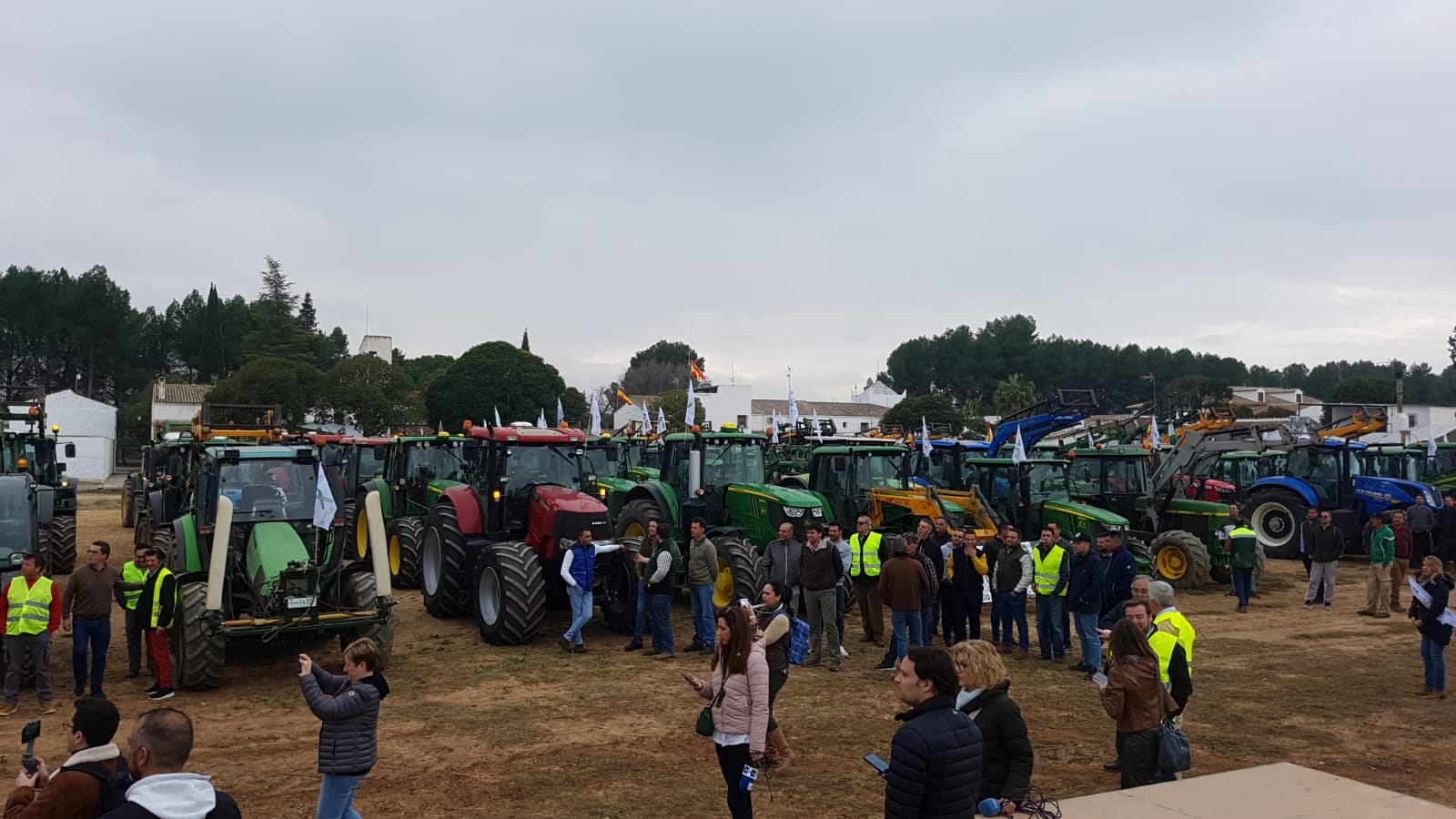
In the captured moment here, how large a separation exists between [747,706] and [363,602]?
5.62 metres

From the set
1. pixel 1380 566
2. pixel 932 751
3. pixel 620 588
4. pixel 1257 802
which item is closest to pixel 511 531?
pixel 620 588

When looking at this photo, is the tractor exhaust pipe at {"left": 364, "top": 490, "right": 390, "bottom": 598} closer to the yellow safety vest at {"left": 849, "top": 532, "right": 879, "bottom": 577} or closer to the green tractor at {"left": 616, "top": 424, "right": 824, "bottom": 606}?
the green tractor at {"left": 616, "top": 424, "right": 824, "bottom": 606}

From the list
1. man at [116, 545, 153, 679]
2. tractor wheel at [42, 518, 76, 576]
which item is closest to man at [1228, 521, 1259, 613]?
man at [116, 545, 153, 679]

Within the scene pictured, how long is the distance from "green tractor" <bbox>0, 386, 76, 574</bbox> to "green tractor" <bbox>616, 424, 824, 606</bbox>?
9.20 metres

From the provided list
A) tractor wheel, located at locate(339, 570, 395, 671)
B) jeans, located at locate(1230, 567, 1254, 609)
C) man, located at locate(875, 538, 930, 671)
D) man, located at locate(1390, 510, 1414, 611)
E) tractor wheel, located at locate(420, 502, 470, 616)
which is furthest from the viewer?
man, located at locate(1390, 510, 1414, 611)

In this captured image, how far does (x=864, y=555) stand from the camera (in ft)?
35.4

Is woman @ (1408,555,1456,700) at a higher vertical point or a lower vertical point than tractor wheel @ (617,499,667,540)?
lower

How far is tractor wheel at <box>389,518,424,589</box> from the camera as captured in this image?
1430 centimetres

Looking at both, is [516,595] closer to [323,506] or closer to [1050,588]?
[323,506]

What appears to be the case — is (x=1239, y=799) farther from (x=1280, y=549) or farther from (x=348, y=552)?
(x=1280, y=549)

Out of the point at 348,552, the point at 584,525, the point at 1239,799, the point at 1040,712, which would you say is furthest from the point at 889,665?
the point at 348,552

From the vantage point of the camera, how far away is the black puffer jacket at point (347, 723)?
4574 mm

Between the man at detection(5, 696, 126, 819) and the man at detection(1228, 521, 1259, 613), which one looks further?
the man at detection(1228, 521, 1259, 613)

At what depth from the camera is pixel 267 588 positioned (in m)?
8.84
